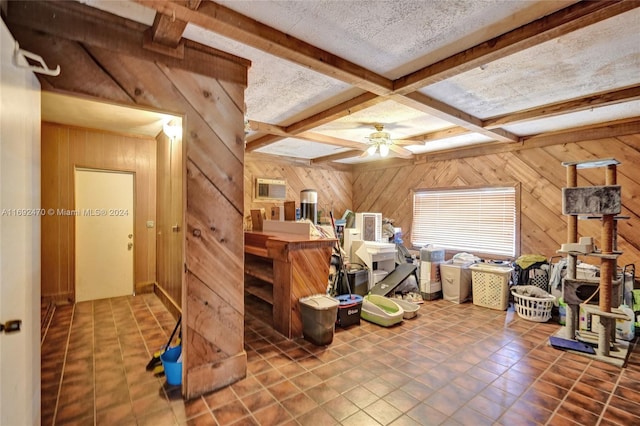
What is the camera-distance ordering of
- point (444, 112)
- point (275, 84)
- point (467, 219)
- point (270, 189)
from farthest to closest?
point (270, 189)
point (467, 219)
point (444, 112)
point (275, 84)

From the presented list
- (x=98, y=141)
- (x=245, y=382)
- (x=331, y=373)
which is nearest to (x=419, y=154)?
(x=331, y=373)

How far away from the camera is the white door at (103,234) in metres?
4.41

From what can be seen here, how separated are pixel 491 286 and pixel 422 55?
355 centimetres

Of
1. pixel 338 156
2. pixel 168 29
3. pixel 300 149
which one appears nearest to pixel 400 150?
pixel 338 156

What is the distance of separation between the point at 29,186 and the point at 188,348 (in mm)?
1467

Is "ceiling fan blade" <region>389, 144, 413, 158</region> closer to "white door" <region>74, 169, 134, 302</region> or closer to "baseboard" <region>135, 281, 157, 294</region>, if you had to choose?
"white door" <region>74, 169, 134, 302</region>

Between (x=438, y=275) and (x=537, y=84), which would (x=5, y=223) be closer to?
(x=537, y=84)

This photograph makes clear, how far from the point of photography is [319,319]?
3053mm

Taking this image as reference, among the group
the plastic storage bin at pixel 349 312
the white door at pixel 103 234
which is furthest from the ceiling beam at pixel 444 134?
the white door at pixel 103 234

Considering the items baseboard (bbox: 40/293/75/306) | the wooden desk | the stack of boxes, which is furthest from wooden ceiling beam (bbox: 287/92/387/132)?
baseboard (bbox: 40/293/75/306)

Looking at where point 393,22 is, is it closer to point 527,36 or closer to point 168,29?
point 527,36

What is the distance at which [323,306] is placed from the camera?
305 cm

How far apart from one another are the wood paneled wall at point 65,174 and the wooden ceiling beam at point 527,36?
4.51m

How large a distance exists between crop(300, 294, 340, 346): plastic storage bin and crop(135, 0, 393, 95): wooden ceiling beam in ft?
7.17
